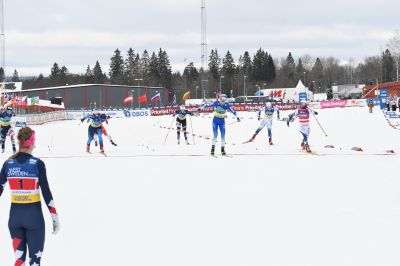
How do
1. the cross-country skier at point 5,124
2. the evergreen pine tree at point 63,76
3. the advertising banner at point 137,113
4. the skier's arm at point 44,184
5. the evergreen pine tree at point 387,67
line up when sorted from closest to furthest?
the skier's arm at point 44,184
the cross-country skier at point 5,124
the advertising banner at point 137,113
the evergreen pine tree at point 387,67
the evergreen pine tree at point 63,76

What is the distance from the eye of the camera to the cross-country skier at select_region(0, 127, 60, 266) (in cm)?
573

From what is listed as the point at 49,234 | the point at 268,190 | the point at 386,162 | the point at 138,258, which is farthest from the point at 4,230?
the point at 386,162

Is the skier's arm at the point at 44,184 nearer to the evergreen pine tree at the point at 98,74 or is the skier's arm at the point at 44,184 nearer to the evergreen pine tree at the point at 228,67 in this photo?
the evergreen pine tree at the point at 228,67

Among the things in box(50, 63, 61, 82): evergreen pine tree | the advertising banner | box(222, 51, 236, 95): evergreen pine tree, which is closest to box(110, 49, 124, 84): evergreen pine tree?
box(50, 63, 61, 82): evergreen pine tree

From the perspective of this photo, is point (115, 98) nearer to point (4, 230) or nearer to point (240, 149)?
point (240, 149)

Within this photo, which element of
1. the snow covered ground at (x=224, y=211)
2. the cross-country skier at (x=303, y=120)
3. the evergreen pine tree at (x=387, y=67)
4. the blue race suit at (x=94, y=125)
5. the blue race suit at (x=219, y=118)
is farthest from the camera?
the evergreen pine tree at (x=387, y=67)

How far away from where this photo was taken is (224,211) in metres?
9.25

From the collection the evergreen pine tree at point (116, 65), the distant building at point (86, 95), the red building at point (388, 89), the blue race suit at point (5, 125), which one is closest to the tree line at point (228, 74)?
the evergreen pine tree at point (116, 65)

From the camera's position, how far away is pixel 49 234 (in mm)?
8008

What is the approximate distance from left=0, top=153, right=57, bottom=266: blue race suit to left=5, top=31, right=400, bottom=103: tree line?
5487 inches

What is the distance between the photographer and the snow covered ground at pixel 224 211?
22.4ft

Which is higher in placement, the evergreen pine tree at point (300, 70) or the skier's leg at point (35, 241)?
the evergreen pine tree at point (300, 70)

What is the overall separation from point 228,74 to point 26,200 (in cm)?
15896

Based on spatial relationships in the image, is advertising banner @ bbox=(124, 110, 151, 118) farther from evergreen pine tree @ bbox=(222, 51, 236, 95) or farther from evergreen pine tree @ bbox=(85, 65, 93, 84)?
evergreen pine tree @ bbox=(85, 65, 93, 84)
